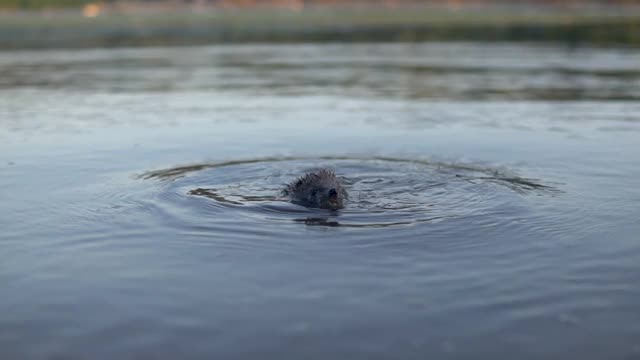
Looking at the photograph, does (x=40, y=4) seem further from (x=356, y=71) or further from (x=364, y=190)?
(x=364, y=190)

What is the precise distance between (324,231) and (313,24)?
70.0m

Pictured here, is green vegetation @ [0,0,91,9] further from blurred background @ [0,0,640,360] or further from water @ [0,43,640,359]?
water @ [0,43,640,359]

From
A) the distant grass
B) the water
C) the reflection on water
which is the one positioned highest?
the distant grass

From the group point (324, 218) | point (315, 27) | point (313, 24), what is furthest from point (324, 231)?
point (313, 24)

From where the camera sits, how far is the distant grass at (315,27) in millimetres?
59094

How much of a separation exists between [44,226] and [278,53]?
36.4 m

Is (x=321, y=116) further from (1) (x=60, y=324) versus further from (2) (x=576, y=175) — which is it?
(1) (x=60, y=324)

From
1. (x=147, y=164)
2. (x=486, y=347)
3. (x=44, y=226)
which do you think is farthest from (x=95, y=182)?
(x=486, y=347)

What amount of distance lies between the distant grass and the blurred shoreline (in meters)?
0.07

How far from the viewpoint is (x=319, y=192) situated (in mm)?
13703

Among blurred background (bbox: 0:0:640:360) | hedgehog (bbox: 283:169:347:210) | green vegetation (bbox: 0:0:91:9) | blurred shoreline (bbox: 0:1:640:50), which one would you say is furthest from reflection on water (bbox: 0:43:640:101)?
green vegetation (bbox: 0:0:91:9)

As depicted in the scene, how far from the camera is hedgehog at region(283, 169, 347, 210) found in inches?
534

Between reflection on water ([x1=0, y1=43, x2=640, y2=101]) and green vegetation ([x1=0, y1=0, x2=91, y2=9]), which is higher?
green vegetation ([x1=0, y1=0, x2=91, y2=9])

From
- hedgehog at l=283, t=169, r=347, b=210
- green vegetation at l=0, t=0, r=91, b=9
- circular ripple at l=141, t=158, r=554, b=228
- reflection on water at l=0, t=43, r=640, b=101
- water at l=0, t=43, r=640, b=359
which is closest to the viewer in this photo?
water at l=0, t=43, r=640, b=359
